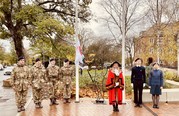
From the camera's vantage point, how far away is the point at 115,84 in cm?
914

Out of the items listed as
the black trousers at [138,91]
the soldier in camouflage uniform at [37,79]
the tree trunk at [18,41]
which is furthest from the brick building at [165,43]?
the soldier in camouflage uniform at [37,79]

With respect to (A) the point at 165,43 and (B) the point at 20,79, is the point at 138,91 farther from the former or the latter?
(A) the point at 165,43

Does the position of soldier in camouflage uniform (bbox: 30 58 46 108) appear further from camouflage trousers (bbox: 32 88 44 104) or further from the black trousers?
the black trousers

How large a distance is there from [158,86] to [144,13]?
1420 centimetres

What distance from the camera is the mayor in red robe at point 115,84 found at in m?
9.16

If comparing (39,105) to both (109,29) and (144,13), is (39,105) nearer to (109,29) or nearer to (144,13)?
(144,13)

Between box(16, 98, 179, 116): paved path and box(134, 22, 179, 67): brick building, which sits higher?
box(134, 22, 179, 67): brick building

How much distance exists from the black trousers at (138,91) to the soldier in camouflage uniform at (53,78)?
284 centimetres

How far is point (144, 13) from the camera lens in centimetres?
2302

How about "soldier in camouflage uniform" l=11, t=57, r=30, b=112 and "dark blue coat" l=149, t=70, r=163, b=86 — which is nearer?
"soldier in camouflage uniform" l=11, t=57, r=30, b=112

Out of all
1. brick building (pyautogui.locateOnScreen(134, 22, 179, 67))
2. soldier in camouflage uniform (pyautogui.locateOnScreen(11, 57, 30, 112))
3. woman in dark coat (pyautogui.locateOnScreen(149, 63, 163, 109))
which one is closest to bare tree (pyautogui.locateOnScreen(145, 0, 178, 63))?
brick building (pyautogui.locateOnScreen(134, 22, 179, 67))

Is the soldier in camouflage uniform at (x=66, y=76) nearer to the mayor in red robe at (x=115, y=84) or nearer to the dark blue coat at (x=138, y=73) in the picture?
the mayor in red robe at (x=115, y=84)

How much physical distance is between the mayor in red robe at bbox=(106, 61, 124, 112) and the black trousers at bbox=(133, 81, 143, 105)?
3.19 feet

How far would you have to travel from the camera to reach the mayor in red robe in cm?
916
